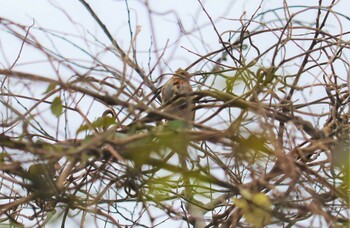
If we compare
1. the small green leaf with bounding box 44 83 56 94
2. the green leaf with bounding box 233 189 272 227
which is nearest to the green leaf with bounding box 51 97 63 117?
the small green leaf with bounding box 44 83 56 94

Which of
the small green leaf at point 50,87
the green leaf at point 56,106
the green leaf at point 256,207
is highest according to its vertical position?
the green leaf at point 56,106

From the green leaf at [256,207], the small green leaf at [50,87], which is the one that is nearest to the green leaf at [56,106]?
the small green leaf at [50,87]

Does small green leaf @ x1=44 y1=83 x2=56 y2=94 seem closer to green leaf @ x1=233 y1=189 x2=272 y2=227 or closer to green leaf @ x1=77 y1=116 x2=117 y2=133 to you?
green leaf @ x1=77 y1=116 x2=117 y2=133

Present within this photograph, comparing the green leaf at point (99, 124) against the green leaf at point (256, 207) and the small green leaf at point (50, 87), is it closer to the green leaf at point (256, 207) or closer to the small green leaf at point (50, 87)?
the small green leaf at point (50, 87)

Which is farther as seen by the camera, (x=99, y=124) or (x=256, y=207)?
(x=99, y=124)

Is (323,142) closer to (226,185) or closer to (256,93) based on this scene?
(226,185)

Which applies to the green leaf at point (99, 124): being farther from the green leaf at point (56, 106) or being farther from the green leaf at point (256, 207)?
the green leaf at point (256, 207)

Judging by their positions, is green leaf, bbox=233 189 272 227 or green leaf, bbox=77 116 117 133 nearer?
green leaf, bbox=233 189 272 227

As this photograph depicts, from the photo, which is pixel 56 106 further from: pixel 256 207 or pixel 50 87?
pixel 256 207

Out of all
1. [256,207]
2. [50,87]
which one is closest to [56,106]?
[50,87]

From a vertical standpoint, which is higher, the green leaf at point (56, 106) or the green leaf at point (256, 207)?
the green leaf at point (56, 106)

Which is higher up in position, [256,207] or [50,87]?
[50,87]

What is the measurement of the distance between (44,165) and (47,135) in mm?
328

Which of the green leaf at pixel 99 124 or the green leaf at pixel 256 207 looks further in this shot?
the green leaf at pixel 99 124
